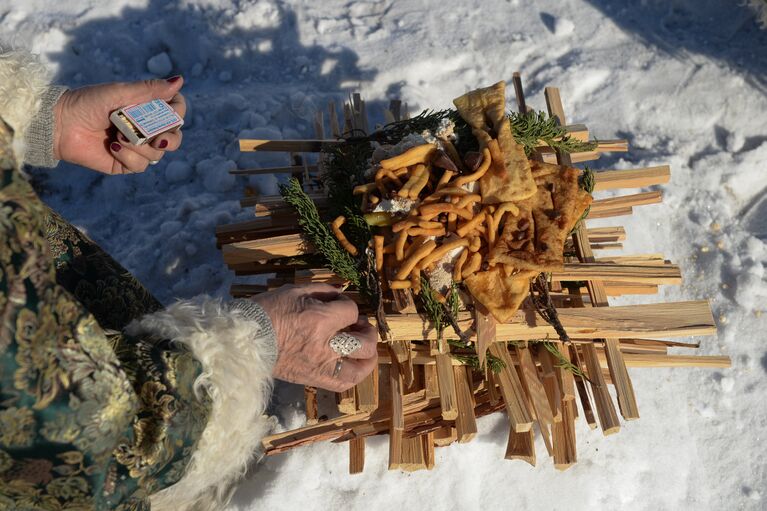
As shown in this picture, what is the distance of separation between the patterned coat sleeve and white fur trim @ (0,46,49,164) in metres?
0.74

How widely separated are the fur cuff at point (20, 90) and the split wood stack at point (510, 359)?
2.52ft

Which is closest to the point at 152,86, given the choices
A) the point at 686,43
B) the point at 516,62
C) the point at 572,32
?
the point at 516,62

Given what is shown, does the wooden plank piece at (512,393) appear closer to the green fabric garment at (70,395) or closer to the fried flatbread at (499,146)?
the fried flatbread at (499,146)

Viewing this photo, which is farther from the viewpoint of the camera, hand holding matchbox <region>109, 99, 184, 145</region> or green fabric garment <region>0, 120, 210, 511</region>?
hand holding matchbox <region>109, 99, 184, 145</region>

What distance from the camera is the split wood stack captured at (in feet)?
7.45

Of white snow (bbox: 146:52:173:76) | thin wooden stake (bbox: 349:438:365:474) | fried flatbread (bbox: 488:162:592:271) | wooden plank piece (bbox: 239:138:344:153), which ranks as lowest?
thin wooden stake (bbox: 349:438:365:474)

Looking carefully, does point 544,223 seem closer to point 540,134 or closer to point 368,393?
point 540,134

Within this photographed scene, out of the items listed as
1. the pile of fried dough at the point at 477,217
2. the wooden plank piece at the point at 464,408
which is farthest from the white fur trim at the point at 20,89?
the wooden plank piece at the point at 464,408

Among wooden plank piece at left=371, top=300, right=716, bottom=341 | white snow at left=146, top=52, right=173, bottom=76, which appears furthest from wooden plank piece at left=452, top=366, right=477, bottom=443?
white snow at left=146, top=52, right=173, bottom=76

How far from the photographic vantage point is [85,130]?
2352 millimetres

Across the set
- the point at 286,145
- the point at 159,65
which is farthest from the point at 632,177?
the point at 159,65

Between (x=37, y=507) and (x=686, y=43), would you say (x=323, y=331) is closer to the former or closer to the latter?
(x=37, y=507)

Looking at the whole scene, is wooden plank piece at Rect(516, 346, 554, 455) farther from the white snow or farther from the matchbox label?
the white snow

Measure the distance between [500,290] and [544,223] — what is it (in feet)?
0.96
